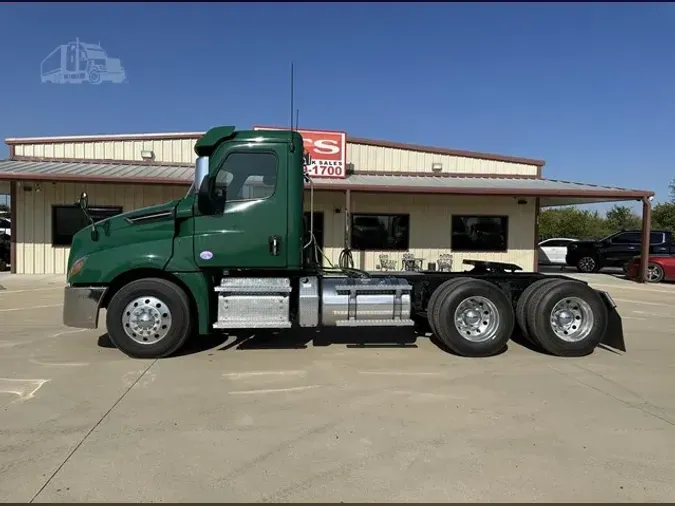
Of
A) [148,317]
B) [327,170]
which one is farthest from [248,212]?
[327,170]

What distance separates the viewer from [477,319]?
667cm

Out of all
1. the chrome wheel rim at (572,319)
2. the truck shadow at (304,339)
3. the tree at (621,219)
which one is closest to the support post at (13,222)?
the truck shadow at (304,339)

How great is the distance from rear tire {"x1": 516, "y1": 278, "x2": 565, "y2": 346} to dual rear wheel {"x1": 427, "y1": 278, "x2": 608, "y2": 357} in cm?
3

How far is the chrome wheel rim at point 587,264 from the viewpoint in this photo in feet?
70.0

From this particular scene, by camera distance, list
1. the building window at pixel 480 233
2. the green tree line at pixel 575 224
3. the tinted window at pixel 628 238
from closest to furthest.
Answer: the building window at pixel 480 233 < the tinted window at pixel 628 238 < the green tree line at pixel 575 224

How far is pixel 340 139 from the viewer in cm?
1777

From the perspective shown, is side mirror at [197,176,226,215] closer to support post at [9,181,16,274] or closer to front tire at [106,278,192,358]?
front tire at [106,278,192,358]

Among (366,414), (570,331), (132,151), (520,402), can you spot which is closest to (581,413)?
(520,402)

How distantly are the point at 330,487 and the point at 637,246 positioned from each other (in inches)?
845

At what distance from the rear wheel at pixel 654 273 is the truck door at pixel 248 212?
52.9ft

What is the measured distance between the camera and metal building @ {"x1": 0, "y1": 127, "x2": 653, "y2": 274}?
55.3 ft

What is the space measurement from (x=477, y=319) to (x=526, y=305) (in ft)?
2.37

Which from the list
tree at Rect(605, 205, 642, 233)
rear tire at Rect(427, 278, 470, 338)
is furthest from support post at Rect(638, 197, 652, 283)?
tree at Rect(605, 205, 642, 233)

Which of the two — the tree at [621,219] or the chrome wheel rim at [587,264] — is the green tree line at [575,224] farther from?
the chrome wheel rim at [587,264]
